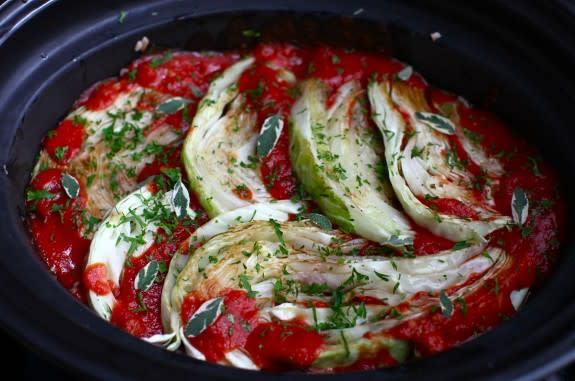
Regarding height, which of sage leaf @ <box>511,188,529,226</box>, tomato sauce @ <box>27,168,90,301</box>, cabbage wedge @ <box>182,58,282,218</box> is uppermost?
sage leaf @ <box>511,188,529,226</box>

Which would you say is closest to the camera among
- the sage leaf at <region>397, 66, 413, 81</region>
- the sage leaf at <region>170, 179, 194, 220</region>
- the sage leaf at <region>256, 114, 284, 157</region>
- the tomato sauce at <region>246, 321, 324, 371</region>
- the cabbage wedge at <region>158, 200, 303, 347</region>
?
the tomato sauce at <region>246, 321, 324, 371</region>

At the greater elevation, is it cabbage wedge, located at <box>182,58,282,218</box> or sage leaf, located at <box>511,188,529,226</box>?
sage leaf, located at <box>511,188,529,226</box>

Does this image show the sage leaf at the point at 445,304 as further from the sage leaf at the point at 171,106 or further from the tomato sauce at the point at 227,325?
the sage leaf at the point at 171,106

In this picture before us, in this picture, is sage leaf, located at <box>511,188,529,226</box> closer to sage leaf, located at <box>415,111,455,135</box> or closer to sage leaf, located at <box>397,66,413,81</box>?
sage leaf, located at <box>415,111,455,135</box>

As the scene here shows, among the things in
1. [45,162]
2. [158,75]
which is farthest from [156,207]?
[158,75]

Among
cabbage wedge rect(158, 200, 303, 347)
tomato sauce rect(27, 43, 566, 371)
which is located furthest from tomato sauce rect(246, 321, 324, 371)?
cabbage wedge rect(158, 200, 303, 347)

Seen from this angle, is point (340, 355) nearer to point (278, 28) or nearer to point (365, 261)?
point (365, 261)

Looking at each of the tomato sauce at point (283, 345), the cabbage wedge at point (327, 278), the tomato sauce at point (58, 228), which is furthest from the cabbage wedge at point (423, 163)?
the tomato sauce at point (58, 228)
